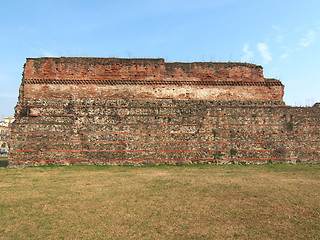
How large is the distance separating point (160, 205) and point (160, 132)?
657 cm

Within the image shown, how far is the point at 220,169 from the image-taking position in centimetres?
1079

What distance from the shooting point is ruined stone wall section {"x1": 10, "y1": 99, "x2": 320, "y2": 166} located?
11.8 meters

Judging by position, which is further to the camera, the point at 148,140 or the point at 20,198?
the point at 148,140

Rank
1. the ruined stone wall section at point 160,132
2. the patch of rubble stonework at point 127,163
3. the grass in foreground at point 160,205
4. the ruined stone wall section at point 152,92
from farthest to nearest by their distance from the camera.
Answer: the ruined stone wall section at point 152,92, the ruined stone wall section at point 160,132, the patch of rubble stonework at point 127,163, the grass in foreground at point 160,205

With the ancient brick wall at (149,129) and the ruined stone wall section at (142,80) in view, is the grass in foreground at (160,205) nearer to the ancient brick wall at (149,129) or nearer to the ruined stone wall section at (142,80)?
the ancient brick wall at (149,129)

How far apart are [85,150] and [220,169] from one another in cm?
665

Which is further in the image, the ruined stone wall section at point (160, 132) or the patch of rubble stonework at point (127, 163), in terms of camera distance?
the ruined stone wall section at point (160, 132)

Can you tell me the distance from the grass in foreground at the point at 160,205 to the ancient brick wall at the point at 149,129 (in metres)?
2.33

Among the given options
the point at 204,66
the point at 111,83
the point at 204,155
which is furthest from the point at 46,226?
the point at 204,66

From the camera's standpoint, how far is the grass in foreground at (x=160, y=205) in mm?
4410

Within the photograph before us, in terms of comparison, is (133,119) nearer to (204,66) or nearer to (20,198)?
(204,66)

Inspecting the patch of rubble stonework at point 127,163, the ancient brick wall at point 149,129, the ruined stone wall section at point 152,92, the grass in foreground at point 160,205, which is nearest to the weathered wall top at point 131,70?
the ancient brick wall at point 149,129

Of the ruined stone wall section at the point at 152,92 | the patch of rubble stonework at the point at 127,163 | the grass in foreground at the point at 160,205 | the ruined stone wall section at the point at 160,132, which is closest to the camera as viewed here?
the grass in foreground at the point at 160,205

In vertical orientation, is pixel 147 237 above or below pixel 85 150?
below
